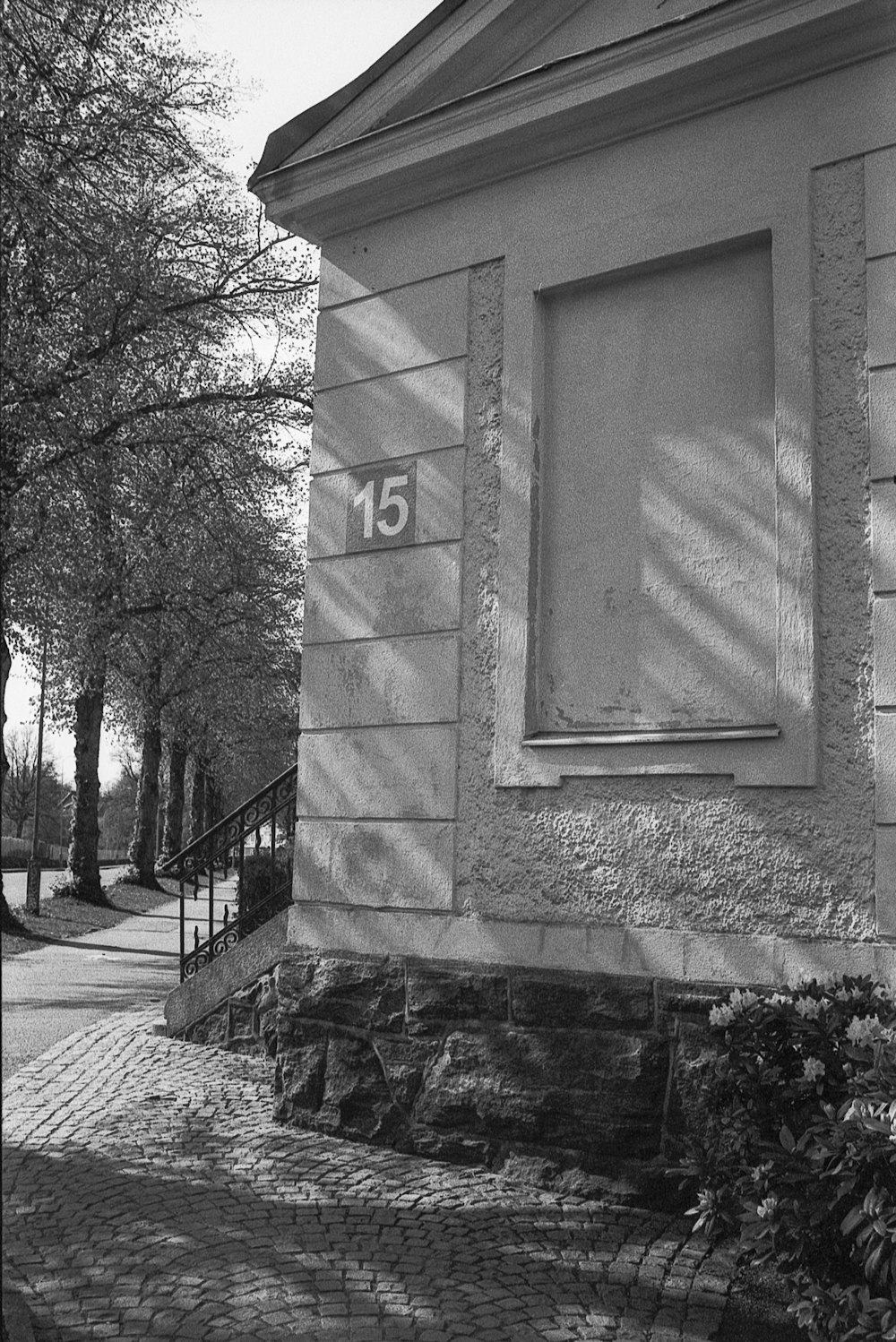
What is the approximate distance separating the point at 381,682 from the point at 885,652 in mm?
2397

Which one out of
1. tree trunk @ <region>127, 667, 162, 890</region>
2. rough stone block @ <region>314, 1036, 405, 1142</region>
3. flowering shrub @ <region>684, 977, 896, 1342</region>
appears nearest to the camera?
flowering shrub @ <region>684, 977, 896, 1342</region>

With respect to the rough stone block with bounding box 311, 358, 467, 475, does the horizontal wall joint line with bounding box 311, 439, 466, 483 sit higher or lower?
lower

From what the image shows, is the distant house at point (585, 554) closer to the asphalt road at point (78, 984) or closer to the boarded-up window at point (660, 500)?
the boarded-up window at point (660, 500)

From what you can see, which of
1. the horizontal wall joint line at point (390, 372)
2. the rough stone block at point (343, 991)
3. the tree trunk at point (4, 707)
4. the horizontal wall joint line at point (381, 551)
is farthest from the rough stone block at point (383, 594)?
the tree trunk at point (4, 707)

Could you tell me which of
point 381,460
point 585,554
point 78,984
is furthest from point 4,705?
point 585,554

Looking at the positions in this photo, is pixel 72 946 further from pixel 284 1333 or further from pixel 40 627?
pixel 284 1333

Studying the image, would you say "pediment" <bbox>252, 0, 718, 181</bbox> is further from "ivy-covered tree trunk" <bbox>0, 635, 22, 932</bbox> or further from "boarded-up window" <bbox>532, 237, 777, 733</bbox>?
"ivy-covered tree trunk" <bbox>0, 635, 22, 932</bbox>

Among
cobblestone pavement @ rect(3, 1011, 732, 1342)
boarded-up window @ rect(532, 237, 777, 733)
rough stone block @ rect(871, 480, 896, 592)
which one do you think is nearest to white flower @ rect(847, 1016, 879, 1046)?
cobblestone pavement @ rect(3, 1011, 732, 1342)

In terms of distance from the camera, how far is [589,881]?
530cm

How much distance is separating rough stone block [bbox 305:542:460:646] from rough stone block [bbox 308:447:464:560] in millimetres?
67

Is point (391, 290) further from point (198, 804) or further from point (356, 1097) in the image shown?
point (198, 804)

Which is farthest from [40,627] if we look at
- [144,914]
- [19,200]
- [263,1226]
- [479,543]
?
[263,1226]

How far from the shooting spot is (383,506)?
620 cm

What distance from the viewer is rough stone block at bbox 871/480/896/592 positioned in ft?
15.5
